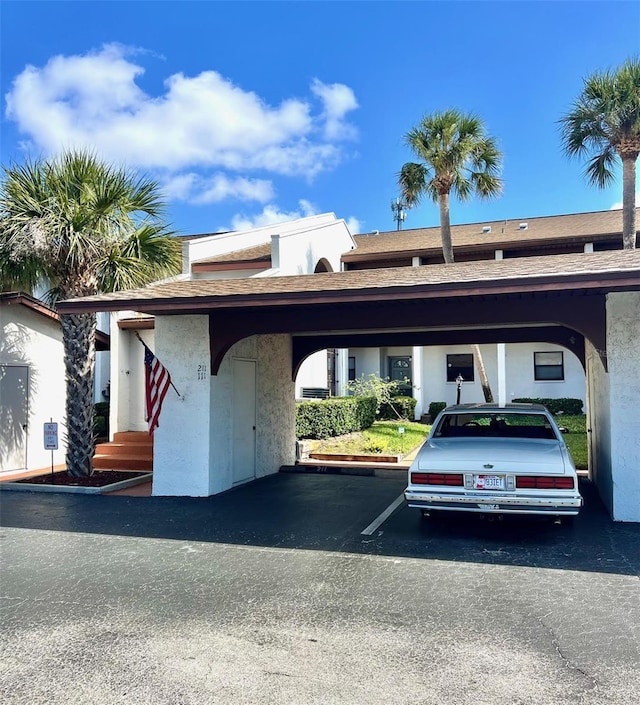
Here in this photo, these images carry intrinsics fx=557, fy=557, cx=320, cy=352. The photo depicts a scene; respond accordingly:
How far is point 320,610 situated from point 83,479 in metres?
7.73

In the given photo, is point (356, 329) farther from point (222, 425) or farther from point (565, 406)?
point (565, 406)

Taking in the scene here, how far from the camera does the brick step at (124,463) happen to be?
1252 cm

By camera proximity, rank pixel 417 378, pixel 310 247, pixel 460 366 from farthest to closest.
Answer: pixel 460 366 → pixel 417 378 → pixel 310 247

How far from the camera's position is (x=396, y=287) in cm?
720

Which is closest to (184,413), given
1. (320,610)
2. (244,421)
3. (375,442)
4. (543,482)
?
(244,421)

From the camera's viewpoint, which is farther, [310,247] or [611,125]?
[310,247]

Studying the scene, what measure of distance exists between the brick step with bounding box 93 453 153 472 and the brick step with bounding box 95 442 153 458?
1.10 feet

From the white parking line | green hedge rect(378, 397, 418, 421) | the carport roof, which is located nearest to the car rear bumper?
the white parking line

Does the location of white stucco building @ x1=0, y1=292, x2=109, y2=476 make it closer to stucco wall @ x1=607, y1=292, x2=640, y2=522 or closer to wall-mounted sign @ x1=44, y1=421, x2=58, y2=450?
wall-mounted sign @ x1=44, y1=421, x2=58, y2=450

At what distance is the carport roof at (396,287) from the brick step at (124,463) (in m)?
4.86

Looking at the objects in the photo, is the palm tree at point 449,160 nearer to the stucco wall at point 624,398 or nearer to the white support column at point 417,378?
the white support column at point 417,378

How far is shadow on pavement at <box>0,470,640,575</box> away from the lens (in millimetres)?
6165

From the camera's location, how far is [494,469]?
6438mm

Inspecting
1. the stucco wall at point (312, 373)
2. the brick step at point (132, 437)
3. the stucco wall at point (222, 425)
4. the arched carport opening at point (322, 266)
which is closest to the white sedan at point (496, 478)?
the stucco wall at point (222, 425)
